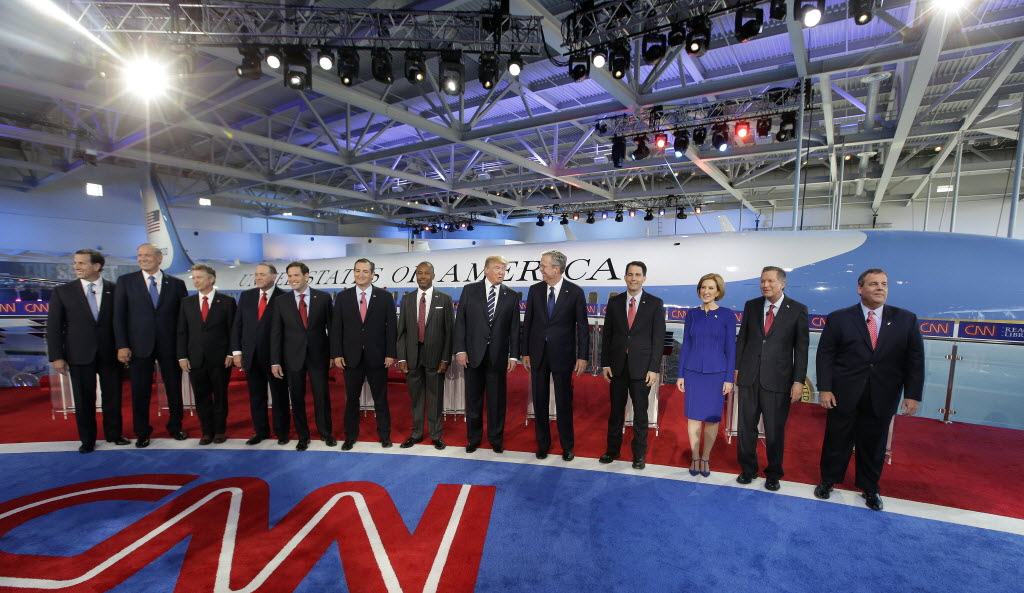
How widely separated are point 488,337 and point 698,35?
16.2ft

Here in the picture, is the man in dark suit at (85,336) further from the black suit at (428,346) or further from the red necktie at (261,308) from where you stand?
the black suit at (428,346)

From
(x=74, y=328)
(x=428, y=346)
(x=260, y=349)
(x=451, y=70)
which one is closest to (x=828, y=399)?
(x=428, y=346)

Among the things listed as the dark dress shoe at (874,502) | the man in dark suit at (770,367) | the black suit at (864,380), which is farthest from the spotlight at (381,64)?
the dark dress shoe at (874,502)

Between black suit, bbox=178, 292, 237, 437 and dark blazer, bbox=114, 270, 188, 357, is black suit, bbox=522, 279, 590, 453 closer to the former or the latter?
black suit, bbox=178, 292, 237, 437

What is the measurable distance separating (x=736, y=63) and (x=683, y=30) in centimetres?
352

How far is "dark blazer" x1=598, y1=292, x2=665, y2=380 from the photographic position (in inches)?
162

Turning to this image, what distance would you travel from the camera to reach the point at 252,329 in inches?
185

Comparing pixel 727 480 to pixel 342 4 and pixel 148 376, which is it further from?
pixel 342 4

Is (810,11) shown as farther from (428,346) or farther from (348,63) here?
(348,63)

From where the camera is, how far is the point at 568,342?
14.1 feet

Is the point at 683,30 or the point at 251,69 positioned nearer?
the point at 683,30

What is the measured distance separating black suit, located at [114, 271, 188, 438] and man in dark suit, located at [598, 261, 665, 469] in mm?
4855

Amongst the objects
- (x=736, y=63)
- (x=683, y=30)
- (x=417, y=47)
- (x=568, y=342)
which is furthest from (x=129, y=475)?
(x=736, y=63)

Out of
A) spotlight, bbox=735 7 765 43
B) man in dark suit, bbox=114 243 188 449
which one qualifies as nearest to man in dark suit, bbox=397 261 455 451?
man in dark suit, bbox=114 243 188 449
